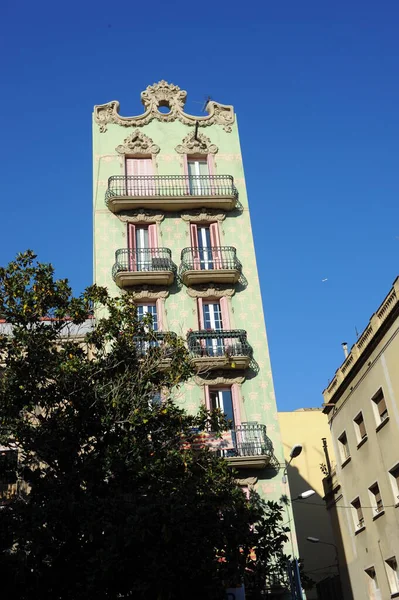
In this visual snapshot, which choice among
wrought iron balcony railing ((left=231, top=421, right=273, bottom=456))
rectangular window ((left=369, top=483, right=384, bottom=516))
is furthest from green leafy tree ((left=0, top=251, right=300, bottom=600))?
rectangular window ((left=369, top=483, right=384, bottom=516))

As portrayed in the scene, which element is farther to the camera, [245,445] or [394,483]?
[245,445]

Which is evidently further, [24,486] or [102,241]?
[102,241]

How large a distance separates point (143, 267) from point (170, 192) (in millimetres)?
4046

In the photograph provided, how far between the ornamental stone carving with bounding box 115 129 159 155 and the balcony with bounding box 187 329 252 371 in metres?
9.68

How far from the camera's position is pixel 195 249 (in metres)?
28.1

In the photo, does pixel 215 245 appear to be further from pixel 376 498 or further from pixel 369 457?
pixel 376 498

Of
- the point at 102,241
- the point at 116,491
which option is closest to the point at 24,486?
the point at 116,491

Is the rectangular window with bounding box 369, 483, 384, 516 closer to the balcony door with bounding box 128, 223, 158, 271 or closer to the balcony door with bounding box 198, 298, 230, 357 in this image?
the balcony door with bounding box 198, 298, 230, 357

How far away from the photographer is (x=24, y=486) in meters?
23.1

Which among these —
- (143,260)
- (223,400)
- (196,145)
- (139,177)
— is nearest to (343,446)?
(223,400)

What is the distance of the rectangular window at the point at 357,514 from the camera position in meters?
27.0

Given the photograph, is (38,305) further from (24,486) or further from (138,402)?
(24,486)

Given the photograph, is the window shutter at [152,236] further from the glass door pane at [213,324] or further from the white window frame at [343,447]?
the white window frame at [343,447]

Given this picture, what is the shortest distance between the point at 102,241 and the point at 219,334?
6528mm
